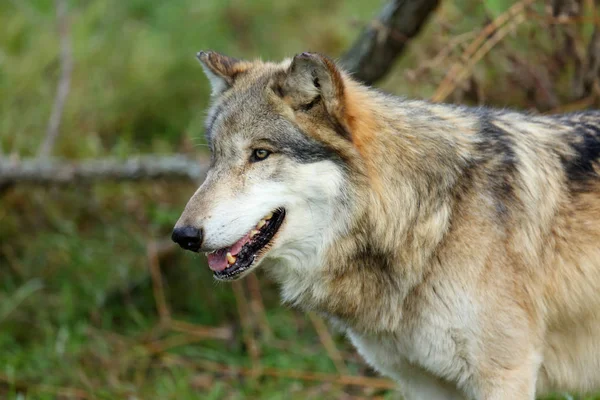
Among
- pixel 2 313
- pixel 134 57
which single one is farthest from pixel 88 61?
pixel 2 313

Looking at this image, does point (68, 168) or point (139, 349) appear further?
point (68, 168)

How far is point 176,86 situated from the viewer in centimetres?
927

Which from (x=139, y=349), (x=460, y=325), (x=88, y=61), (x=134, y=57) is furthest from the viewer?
(x=134, y=57)

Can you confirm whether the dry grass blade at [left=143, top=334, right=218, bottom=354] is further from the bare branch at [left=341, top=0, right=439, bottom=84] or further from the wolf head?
the wolf head

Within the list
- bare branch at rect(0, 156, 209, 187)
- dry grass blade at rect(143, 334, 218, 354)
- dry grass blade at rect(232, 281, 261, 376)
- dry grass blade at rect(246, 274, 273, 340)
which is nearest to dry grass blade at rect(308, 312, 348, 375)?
dry grass blade at rect(246, 274, 273, 340)

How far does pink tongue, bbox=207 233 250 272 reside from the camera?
11.4ft

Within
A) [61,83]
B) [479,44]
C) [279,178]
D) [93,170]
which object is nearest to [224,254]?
[279,178]

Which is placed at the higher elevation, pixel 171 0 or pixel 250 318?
pixel 171 0

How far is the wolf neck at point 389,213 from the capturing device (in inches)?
140

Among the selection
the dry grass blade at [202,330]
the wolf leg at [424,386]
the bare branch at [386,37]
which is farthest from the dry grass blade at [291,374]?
the bare branch at [386,37]

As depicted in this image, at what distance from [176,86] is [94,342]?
3879 millimetres

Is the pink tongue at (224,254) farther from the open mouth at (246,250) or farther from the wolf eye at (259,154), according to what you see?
the wolf eye at (259,154)

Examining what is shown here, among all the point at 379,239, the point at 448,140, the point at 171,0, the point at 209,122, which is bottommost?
the point at 379,239

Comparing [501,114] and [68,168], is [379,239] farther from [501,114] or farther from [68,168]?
[68,168]
